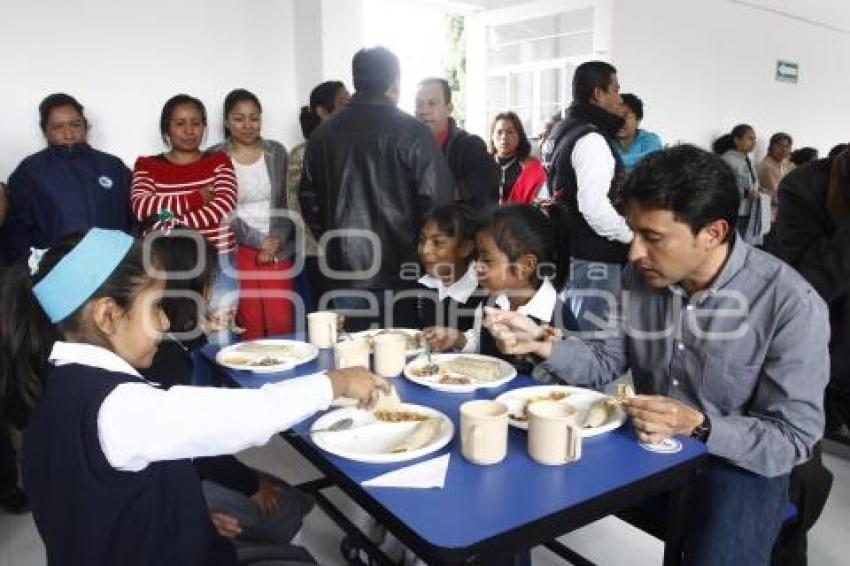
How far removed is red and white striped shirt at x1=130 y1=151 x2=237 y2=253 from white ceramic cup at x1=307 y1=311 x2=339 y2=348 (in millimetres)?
1104

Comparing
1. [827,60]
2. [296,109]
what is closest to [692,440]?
[296,109]

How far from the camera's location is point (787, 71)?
792cm

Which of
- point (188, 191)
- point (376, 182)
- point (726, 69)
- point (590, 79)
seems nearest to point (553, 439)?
point (376, 182)

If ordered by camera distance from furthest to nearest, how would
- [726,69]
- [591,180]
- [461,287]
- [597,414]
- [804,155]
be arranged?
[726,69], [804,155], [591,180], [461,287], [597,414]

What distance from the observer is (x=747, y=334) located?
4.29ft

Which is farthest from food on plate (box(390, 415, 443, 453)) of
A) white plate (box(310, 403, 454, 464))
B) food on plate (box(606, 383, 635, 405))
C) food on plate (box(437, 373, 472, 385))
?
food on plate (box(606, 383, 635, 405))

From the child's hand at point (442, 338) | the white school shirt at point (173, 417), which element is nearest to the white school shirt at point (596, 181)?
the child's hand at point (442, 338)

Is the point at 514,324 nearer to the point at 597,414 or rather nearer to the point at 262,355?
the point at 597,414

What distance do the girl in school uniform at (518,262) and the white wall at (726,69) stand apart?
14.8 ft

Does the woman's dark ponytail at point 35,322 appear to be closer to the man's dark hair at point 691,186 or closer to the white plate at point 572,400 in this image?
the white plate at point 572,400

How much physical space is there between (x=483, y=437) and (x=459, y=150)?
234cm

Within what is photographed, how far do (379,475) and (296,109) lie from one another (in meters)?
3.36

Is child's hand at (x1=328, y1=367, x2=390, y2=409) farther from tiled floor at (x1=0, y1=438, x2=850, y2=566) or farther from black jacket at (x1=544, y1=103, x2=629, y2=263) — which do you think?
black jacket at (x1=544, y1=103, x2=629, y2=263)

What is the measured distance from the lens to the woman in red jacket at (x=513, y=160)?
4.01 metres
